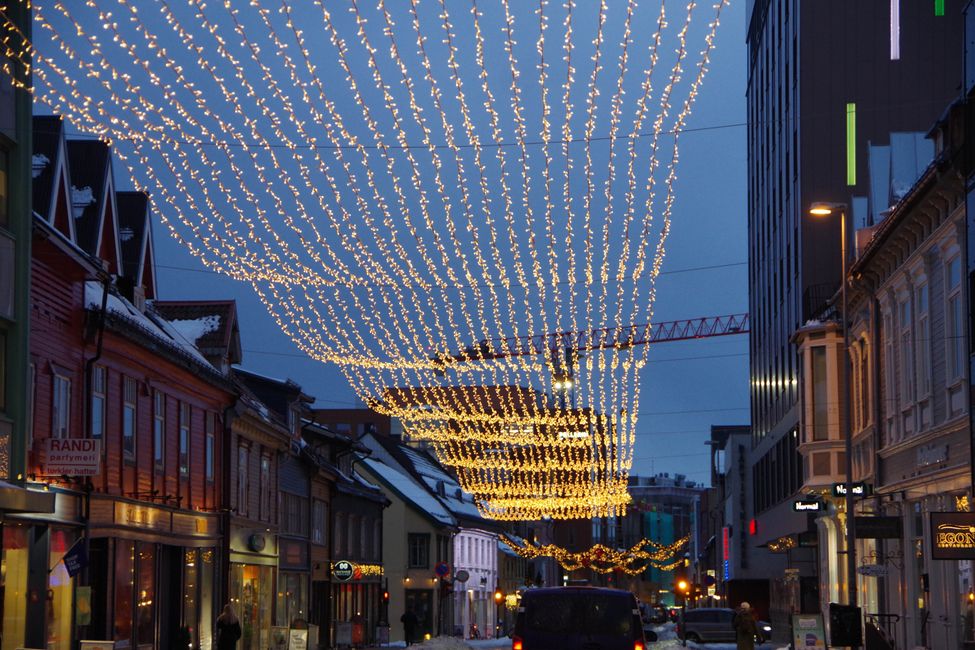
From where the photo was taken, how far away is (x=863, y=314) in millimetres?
38750

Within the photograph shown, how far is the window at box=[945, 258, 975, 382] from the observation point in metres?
27.5

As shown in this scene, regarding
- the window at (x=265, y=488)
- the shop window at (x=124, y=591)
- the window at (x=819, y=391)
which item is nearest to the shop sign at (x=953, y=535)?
the shop window at (x=124, y=591)

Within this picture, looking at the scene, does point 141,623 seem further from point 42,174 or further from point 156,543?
point 42,174

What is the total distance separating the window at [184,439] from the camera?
1328 inches

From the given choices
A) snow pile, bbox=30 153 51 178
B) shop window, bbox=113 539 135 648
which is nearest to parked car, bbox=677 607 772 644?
shop window, bbox=113 539 135 648

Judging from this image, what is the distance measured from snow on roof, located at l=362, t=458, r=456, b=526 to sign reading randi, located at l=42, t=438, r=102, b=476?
47.8m

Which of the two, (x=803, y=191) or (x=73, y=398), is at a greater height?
(x=803, y=191)

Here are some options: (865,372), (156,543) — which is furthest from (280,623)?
(865,372)

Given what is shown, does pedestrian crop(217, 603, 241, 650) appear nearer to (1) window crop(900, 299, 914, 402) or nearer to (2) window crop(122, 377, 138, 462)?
(2) window crop(122, 377, 138, 462)

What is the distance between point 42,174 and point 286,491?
2089 cm

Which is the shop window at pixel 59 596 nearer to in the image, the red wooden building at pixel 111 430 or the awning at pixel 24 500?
A: the red wooden building at pixel 111 430

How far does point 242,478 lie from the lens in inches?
1570

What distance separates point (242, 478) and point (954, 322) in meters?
19.7

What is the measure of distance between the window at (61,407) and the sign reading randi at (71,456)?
1037mm
